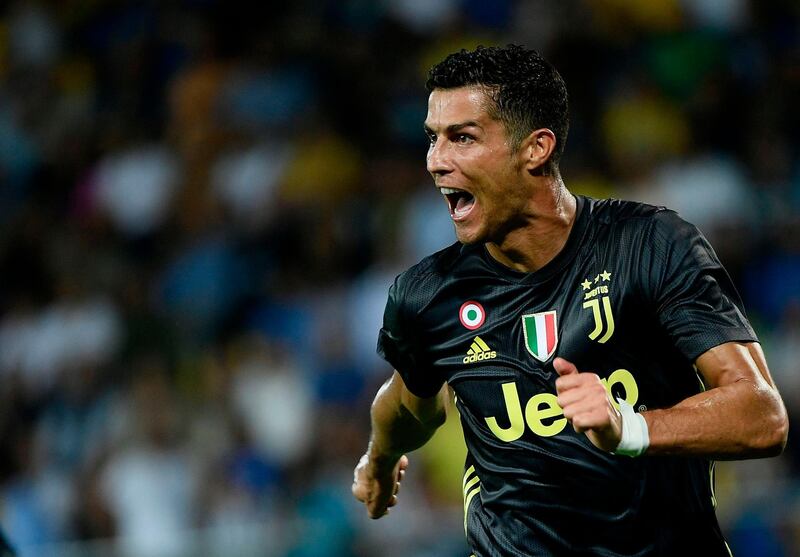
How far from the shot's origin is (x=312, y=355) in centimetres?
895

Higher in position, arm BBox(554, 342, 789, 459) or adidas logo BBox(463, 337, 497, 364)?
adidas logo BBox(463, 337, 497, 364)

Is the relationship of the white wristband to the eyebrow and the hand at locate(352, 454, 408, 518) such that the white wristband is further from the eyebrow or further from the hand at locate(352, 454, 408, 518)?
the hand at locate(352, 454, 408, 518)

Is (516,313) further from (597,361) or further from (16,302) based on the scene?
(16,302)

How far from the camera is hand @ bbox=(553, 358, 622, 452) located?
3.34 m

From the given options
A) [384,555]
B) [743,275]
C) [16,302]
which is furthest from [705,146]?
[16,302]

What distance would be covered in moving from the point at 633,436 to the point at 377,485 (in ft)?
4.97

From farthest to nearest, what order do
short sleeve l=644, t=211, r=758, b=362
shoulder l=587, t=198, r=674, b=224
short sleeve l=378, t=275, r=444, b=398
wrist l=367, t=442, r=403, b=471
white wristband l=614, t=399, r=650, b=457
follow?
wrist l=367, t=442, r=403, b=471, short sleeve l=378, t=275, r=444, b=398, shoulder l=587, t=198, r=674, b=224, short sleeve l=644, t=211, r=758, b=362, white wristband l=614, t=399, r=650, b=457

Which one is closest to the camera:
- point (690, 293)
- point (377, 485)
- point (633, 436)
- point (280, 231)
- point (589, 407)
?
point (589, 407)

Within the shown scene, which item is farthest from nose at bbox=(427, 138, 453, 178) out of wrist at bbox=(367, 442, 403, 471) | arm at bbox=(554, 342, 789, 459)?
wrist at bbox=(367, 442, 403, 471)

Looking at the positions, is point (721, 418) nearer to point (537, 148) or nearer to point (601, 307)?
point (601, 307)

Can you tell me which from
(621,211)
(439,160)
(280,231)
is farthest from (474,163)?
(280,231)

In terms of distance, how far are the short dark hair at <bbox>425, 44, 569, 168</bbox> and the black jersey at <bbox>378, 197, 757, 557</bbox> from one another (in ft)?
1.12

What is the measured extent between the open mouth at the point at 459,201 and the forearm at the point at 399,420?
28.7 inches

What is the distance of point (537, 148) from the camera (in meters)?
4.14
